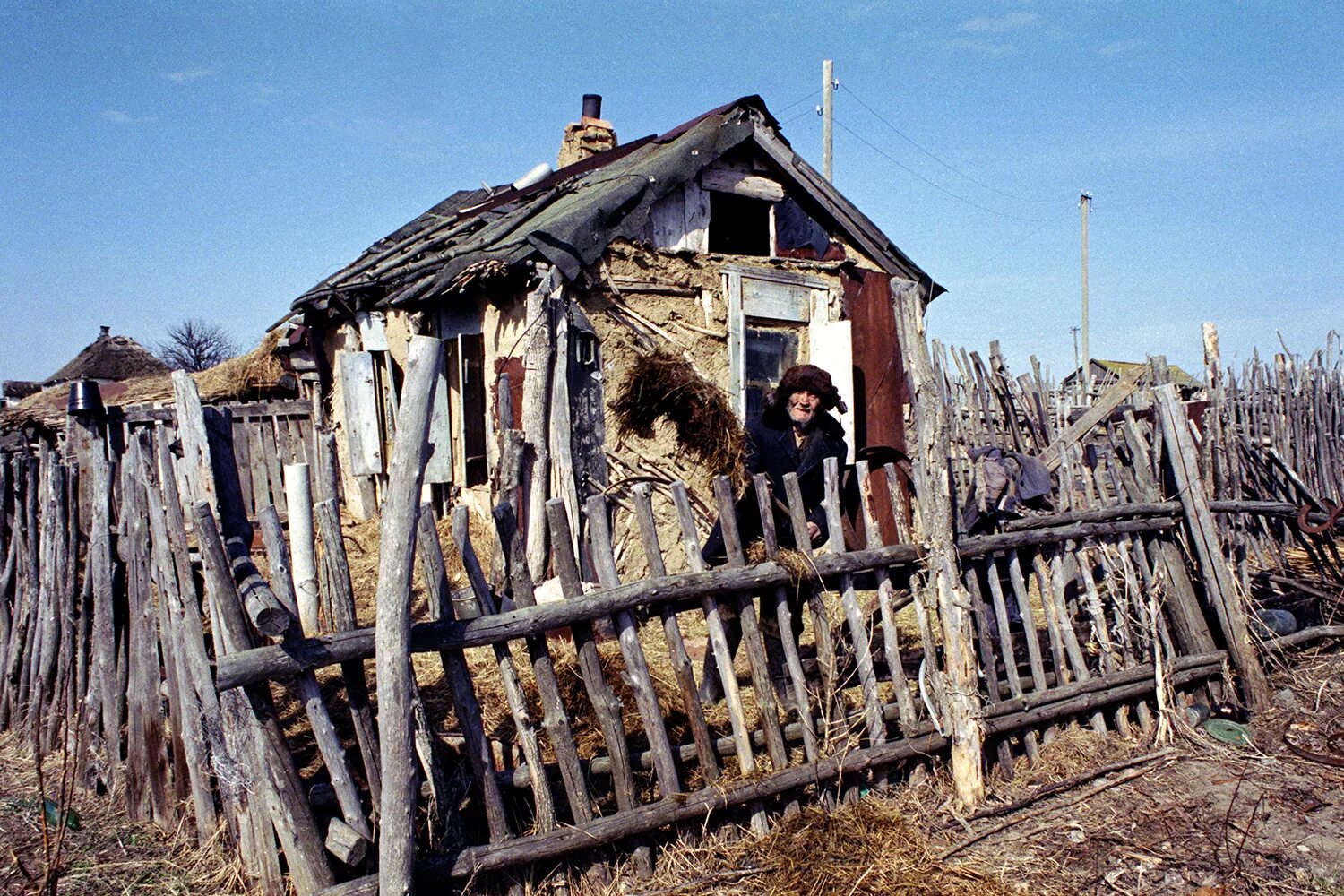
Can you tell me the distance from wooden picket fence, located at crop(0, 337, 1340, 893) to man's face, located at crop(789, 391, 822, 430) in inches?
21.6

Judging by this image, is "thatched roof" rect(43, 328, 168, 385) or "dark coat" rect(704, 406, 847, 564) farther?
"thatched roof" rect(43, 328, 168, 385)

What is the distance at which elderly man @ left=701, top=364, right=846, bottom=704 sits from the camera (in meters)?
4.76

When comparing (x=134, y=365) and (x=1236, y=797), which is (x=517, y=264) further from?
(x=134, y=365)

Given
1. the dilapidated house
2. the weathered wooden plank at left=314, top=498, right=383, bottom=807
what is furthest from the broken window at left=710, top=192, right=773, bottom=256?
the weathered wooden plank at left=314, top=498, right=383, bottom=807

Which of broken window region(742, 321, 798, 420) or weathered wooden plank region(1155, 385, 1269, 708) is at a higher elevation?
broken window region(742, 321, 798, 420)

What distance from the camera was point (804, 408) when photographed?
16.0 feet

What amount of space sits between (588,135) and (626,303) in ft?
17.4

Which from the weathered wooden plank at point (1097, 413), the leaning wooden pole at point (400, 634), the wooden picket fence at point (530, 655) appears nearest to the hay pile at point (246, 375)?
the wooden picket fence at point (530, 655)

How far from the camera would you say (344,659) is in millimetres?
2779

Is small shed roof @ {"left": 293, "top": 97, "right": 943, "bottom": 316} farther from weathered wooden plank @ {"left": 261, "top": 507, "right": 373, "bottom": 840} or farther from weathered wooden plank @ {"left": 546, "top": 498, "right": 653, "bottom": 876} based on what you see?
weathered wooden plank @ {"left": 261, "top": 507, "right": 373, "bottom": 840}

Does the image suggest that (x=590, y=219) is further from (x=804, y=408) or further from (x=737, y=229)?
(x=737, y=229)

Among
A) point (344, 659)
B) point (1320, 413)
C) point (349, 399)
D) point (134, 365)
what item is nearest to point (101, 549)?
point (344, 659)

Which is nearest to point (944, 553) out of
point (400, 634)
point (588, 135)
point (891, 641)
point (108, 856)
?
point (891, 641)

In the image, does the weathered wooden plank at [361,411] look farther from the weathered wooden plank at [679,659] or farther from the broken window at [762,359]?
the weathered wooden plank at [679,659]
